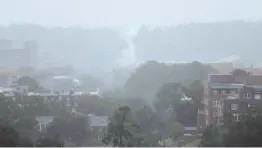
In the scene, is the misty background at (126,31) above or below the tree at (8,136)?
above

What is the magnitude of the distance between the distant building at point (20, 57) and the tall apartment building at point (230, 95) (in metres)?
1.03

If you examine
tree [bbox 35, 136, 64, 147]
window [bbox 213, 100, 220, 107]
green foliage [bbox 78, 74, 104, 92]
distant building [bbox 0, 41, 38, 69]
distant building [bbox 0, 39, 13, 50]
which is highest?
distant building [bbox 0, 39, 13, 50]

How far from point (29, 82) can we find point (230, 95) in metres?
1.14

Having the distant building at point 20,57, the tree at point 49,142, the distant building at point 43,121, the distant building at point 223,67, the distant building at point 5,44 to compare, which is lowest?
the tree at point 49,142

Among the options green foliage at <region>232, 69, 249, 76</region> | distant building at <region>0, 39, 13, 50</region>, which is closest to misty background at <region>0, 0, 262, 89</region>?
distant building at <region>0, 39, 13, 50</region>

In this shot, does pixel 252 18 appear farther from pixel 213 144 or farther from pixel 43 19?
pixel 43 19

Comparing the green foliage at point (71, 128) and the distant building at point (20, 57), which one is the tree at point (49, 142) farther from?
the distant building at point (20, 57)

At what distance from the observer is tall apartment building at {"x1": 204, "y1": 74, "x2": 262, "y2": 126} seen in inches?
94.2

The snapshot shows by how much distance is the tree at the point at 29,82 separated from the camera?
2.55 m

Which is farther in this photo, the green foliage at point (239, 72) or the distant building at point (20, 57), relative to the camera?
the distant building at point (20, 57)

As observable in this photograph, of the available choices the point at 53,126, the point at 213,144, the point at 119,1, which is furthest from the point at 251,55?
the point at 53,126

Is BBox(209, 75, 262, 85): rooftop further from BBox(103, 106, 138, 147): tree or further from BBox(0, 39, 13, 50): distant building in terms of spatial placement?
BBox(0, 39, 13, 50): distant building

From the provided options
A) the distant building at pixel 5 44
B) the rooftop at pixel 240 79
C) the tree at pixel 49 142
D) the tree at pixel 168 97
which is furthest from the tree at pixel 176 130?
the distant building at pixel 5 44

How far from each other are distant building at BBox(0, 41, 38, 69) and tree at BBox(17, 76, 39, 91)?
8 centimetres
